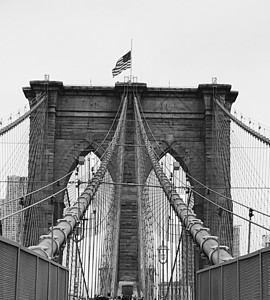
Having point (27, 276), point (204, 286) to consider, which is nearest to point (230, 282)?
point (27, 276)

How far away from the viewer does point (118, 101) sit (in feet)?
101

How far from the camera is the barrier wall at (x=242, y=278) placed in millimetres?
5645

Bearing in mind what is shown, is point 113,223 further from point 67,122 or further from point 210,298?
point 210,298

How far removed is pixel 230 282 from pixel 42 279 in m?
1.81

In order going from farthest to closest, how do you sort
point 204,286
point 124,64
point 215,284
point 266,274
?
point 124,64 < point 204,286 < point 215,284 < point 266,274

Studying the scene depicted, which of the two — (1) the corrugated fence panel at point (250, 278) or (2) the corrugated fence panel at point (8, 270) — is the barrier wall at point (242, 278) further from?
(2) the corrugated fence panel at point (8, 270)

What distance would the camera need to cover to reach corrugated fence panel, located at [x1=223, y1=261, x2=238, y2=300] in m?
6.98

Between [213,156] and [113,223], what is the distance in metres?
5.79

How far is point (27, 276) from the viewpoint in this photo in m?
6.60

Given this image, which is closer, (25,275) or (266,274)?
(266,274)

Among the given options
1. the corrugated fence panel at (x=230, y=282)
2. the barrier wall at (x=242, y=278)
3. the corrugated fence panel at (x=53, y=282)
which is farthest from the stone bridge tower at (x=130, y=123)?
the corrugated fence panel at (x=230, y=282)

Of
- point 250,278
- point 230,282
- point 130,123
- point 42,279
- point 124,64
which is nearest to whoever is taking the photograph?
point 250,278

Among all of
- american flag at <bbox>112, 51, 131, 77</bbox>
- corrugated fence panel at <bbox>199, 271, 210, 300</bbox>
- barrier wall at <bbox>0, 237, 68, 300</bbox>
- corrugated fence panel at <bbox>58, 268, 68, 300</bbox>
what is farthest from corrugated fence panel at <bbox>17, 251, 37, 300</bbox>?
american flag at <bbox>112, 51, 131, 77</bbox>

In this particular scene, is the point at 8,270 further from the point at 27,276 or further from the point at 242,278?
the point at 242,278
